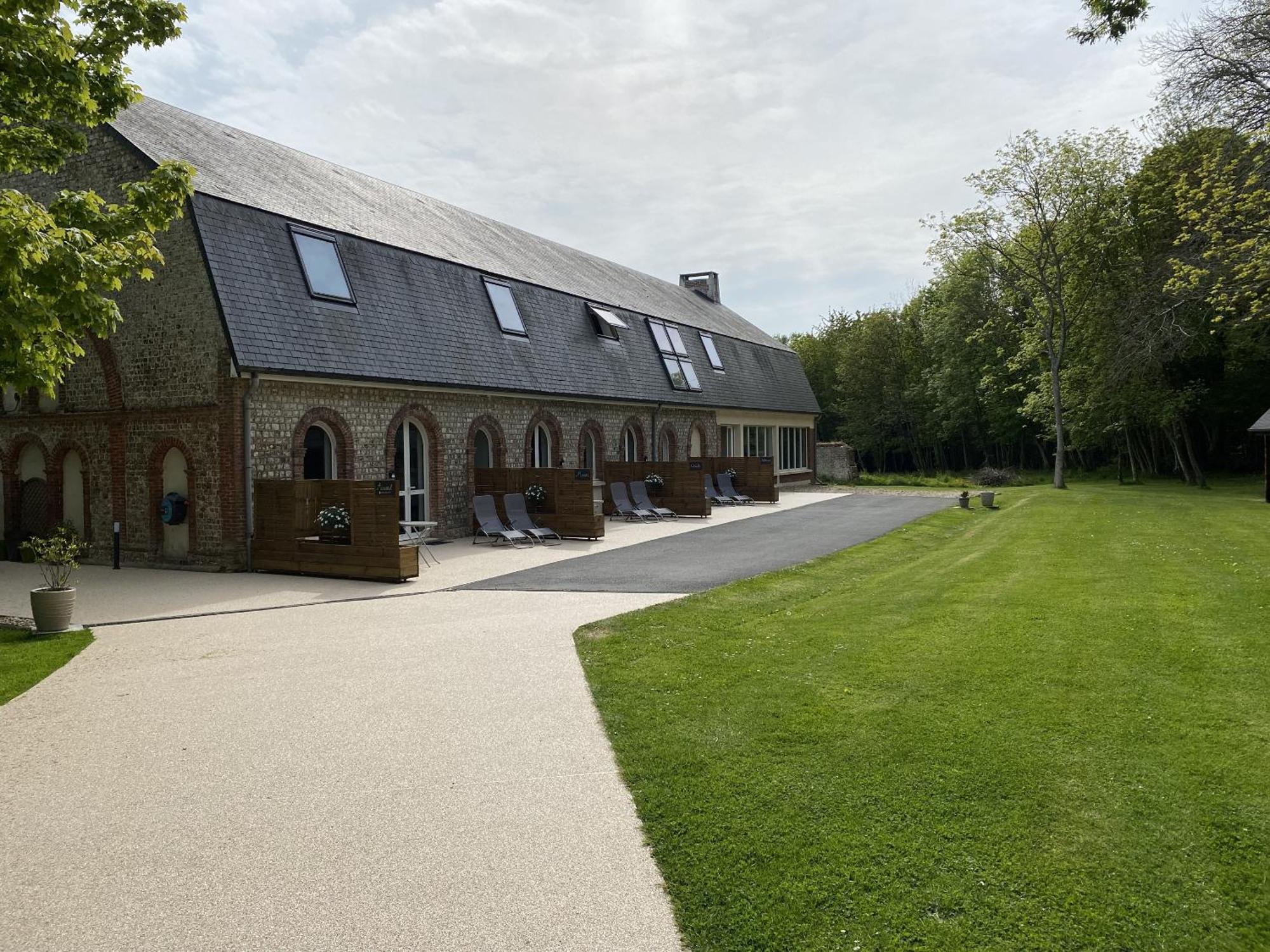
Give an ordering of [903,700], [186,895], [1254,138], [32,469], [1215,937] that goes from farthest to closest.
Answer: [32,469] → [1254,138] → [903,700] → [186,895] → [1215,937]

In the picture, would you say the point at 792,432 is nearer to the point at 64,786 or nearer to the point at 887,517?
the point at 887,517

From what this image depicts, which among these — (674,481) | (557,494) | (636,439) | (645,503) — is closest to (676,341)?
(636,439)

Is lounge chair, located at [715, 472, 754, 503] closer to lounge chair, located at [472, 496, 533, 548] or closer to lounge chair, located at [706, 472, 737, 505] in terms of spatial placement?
lounge chair, located at [706, 472, 737, 505]

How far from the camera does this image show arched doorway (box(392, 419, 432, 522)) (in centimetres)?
1758

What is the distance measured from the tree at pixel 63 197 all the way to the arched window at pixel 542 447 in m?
13.3

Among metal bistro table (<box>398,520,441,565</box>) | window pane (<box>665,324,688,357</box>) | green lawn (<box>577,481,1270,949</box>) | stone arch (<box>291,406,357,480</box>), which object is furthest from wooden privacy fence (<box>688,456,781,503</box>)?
green lawn (<box>577,481,1270,949</box>)

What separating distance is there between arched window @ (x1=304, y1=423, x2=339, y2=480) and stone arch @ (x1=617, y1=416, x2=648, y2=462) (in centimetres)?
1033

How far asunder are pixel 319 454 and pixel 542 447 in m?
7.15

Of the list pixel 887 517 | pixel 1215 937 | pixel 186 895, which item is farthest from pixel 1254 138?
pixel 186 895

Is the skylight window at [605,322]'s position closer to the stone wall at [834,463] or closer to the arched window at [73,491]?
the arched window at [73,491]

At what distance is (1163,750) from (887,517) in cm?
1713

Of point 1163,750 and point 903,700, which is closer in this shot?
point 1163,750

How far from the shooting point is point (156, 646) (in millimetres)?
8836

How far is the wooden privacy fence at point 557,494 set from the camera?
1820 centimetres
